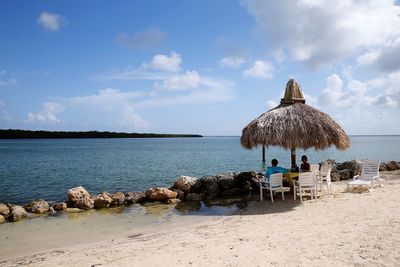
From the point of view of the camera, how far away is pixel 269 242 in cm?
640

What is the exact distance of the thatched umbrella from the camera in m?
10.7

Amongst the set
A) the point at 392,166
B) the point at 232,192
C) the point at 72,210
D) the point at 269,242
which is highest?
the point at 392,166

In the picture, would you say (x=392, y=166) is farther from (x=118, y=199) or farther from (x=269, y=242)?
(x=269, y=242)

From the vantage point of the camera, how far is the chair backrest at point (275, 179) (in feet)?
34.6

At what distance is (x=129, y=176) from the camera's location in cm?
2312

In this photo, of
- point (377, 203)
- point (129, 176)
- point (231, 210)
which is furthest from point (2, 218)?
point (129, 176)

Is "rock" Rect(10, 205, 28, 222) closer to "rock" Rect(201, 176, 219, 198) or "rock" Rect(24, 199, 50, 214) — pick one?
"rock" Rect(24, 199, 50, 214)

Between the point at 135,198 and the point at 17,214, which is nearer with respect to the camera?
the point at 17,214

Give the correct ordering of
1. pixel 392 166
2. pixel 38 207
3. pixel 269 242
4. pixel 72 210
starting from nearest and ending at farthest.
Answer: pixel 269 242
pixel 38 207
pixel 72 210
pixel 392 166

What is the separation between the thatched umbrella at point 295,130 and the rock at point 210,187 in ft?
8.78

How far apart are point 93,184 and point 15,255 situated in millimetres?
12795

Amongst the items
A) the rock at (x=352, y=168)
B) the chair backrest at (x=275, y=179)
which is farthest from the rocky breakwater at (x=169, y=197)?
the rock at (x=352, y=168)

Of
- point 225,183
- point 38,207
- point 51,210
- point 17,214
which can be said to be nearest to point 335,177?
point 225,183

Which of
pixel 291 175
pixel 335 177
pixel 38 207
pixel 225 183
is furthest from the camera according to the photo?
pixel 335 177
